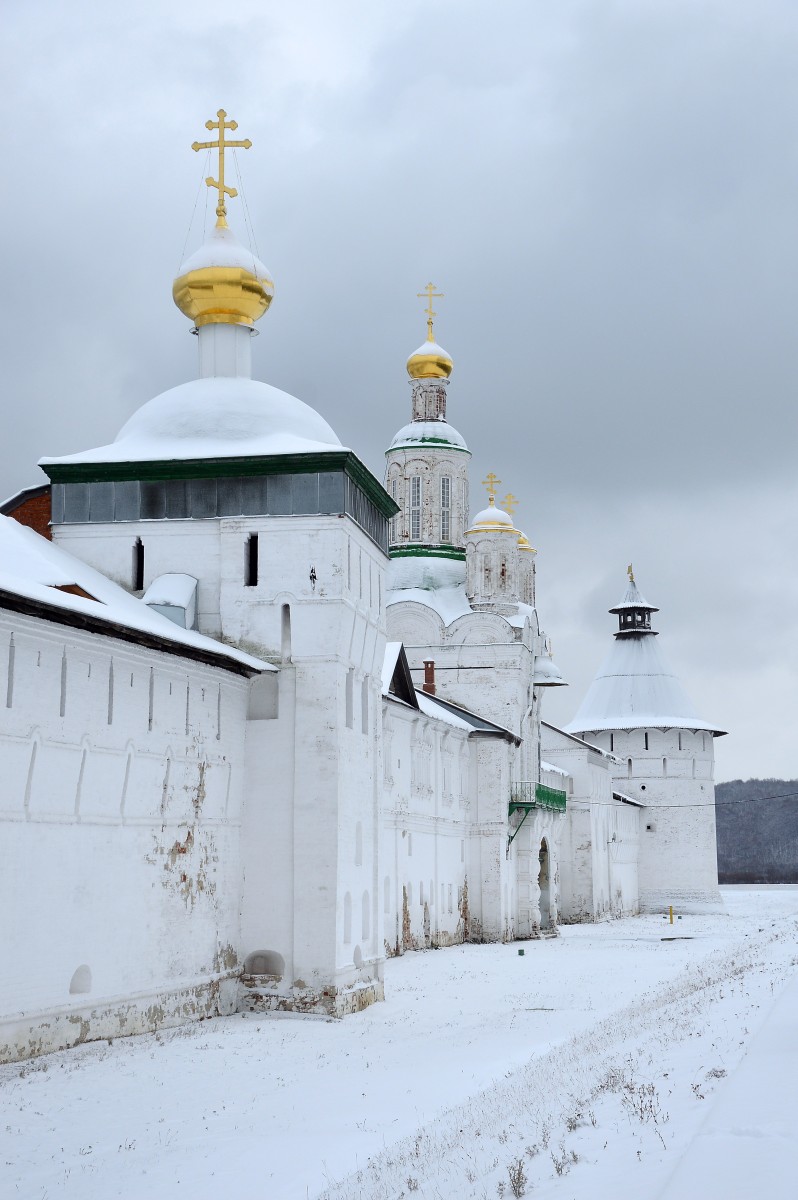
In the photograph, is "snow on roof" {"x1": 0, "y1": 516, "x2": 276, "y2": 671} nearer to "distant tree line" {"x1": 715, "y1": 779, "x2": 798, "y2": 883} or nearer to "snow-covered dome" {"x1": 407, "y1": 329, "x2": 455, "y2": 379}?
"snow-covered dome" {"x1": 407, "y1": 329, "x2": 455, "y2": 379}

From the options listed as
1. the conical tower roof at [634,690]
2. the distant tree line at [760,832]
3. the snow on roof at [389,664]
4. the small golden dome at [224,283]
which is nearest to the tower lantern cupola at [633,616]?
the conical tower roof at [634,690]

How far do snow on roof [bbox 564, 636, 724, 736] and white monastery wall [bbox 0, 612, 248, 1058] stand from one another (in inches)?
→ 1342

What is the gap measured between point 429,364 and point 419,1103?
29.3 m

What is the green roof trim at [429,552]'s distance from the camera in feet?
120

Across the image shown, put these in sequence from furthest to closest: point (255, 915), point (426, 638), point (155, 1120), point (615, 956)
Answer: point (426, 638) → point (615, 956) → point (255, 915) → point (155, 1120)

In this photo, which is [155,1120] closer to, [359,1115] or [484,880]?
[359,1115]

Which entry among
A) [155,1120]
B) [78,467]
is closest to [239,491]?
[78,467]

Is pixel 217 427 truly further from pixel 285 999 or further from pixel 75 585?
pixel 285 999

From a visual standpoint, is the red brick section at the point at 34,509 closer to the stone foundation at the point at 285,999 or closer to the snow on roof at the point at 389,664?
the snow on roof at the point at 389,664

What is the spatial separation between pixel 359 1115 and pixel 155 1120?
4.44 ft

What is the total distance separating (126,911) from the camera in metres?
12.8

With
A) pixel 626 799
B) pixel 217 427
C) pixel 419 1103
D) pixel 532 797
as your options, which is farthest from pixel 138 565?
pixel 626 799

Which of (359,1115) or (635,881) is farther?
(635,881)

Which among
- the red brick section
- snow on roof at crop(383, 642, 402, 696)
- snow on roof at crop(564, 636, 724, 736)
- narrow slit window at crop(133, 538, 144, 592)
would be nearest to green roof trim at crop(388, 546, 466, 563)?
snow on roof at crop(383, 642, 402, 696)
